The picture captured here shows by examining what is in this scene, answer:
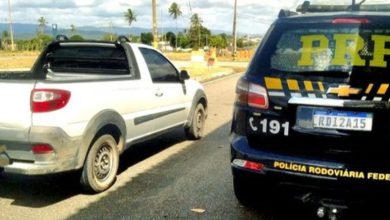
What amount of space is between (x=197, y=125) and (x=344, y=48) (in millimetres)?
4512

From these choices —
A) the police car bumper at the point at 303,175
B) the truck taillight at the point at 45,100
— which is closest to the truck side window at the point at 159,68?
the truck taillight at the point at 45,100

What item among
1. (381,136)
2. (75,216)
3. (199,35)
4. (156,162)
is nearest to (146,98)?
(156,162)

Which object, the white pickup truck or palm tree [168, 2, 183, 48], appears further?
palm tree [168, 2, 183, 48]

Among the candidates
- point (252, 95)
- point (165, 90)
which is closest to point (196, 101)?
point (165, 90)

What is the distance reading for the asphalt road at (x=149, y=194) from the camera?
4.56m

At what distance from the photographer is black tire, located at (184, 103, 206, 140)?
7859 millimetres

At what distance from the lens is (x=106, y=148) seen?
5.37m

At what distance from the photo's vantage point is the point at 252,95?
3.89 metres

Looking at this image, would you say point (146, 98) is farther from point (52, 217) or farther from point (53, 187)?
point (52, 217)

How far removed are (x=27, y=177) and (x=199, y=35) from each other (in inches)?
3593

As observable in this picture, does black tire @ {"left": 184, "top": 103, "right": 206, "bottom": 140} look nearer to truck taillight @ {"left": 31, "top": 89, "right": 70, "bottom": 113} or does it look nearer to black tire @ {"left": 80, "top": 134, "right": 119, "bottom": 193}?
black tire @ {"left": 80, "top": 134, "right": 119, "bottom": 193}

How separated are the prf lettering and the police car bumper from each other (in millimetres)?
741

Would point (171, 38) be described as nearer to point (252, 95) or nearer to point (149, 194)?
point (149, 194)

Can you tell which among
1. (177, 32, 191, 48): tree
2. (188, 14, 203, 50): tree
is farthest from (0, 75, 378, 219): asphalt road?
(177, 32, 191, 48): tree
